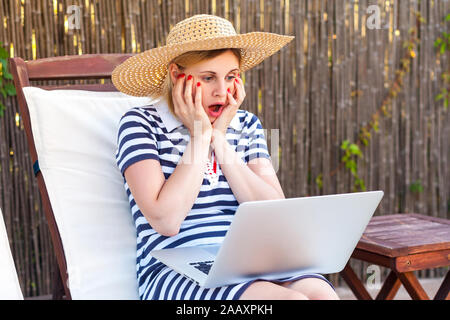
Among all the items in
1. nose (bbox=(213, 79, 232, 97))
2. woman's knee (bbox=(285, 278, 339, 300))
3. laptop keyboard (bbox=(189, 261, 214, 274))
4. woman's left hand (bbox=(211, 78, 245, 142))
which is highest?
nose (bbox=(213, 79, 232, 97))

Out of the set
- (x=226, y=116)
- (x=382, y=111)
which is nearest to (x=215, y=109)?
(x=226, y=116)

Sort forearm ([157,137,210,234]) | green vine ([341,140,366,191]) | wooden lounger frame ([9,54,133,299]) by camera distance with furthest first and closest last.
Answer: green vine ([341,140,366,191]) < wooden lounger frame ([9,54,133,299]) < forearm ([157,137,210,234])

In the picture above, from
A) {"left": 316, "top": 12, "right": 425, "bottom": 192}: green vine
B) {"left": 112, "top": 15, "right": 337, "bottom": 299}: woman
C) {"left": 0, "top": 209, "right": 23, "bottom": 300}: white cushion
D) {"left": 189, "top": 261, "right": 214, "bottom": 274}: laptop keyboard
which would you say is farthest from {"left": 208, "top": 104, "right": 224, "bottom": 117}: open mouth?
{"left": 316, "top": 12, "right": 425, "bottom": 192}: green vine

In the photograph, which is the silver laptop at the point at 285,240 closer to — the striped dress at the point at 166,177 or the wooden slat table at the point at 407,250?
the striped dress at the point at 166,177

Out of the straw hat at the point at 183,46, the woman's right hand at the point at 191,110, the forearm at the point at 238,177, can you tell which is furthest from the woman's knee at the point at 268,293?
the straw hat at the point at 183,46

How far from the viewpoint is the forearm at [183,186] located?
5.15ft

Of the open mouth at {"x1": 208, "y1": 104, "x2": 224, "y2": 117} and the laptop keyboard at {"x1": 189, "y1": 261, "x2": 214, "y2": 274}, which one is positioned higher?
the open mouth at {"x1": 208, "y1": 104, "x2": 224, "y2": 117}

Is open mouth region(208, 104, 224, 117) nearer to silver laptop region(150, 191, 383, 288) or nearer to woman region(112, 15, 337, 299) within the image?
woman region(112, 15, 337, 299)

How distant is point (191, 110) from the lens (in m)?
1.74

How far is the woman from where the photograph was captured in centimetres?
160

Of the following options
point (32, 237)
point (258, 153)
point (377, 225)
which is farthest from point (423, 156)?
point (32, 237)

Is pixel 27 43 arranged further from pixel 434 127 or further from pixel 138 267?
pixel 434 127

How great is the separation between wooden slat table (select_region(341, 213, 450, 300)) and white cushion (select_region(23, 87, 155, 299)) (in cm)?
86

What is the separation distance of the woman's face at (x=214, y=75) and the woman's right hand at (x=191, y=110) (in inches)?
0.9
